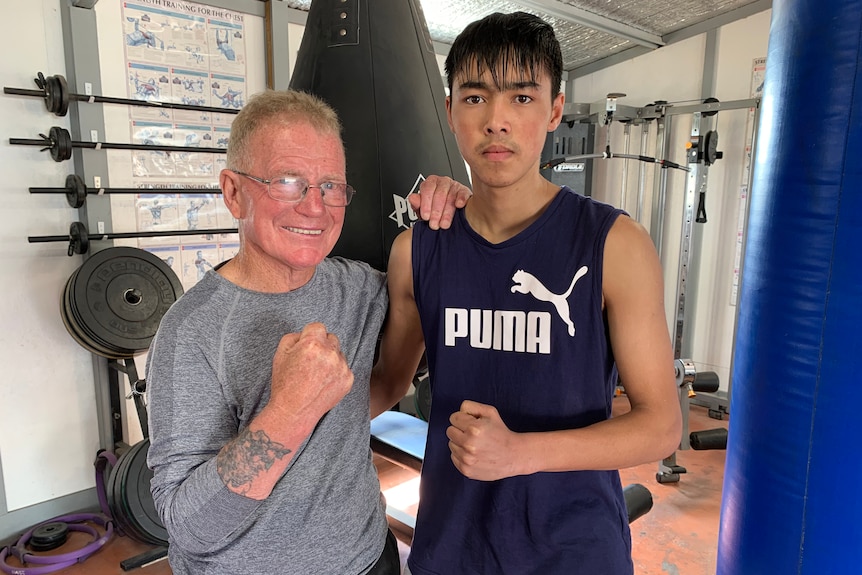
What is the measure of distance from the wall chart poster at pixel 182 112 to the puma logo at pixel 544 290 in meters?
2.28

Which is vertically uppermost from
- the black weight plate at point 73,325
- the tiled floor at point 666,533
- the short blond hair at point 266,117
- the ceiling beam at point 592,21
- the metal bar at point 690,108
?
the ceiling beam at point 592,21

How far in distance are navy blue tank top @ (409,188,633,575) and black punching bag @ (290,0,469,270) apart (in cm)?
41

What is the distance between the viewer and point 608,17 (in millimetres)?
3729

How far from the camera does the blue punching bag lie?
1.13 metres

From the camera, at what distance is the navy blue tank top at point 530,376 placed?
0.99 metres

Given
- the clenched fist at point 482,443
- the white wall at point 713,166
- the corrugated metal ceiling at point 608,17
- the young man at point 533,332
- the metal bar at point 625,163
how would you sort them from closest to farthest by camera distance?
1. the clenched fist at point 482,443
2. the young man at point 533,332
3. the corrugated metal ceiling at point 608,17
4. the white wall at point 713,166
5. the metal bar at point 625,163

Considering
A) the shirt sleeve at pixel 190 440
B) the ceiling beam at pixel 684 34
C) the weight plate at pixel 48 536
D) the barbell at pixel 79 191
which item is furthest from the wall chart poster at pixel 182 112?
the ceiling beam at pixel 684 34

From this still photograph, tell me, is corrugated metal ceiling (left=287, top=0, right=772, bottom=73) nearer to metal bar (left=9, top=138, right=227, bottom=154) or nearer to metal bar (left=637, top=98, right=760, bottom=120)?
metal bar (left=637, top=98, right=760, bottom=120)

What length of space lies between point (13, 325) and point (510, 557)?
2622 millimetres

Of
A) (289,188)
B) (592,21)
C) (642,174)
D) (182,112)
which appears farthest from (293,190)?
(642,174)

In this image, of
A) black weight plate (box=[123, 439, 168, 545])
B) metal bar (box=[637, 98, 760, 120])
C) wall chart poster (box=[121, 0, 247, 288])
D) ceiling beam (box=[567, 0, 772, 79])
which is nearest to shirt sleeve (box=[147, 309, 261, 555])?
black weight plate (box=[123, 439, 168, 545])

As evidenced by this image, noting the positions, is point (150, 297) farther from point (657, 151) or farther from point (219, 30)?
point (657, 151)

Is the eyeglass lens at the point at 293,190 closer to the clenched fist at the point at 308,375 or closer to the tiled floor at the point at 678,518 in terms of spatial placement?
the clenched fist at the point at 308,375

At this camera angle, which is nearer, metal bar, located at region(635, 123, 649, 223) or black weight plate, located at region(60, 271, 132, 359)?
black weight plate, located at region(60, 271, 132, 359)
